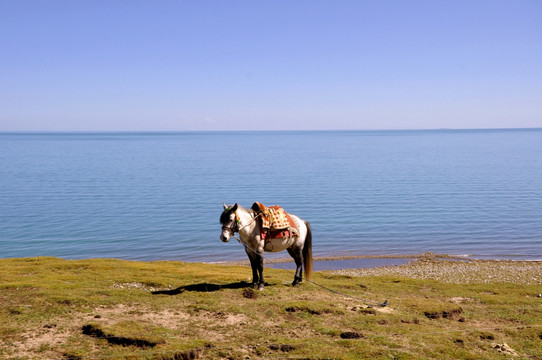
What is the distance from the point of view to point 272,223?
609 inches

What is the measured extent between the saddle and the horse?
125 mm

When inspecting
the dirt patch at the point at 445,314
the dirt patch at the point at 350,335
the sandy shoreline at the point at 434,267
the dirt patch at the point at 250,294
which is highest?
the dirt patch at the point at 350,335

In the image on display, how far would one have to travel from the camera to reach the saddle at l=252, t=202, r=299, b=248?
15289 millimetres

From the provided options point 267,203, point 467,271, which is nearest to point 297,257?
point 467,271

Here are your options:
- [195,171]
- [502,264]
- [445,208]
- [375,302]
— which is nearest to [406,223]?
[445,208]

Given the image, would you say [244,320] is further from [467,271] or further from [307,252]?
[467,271]

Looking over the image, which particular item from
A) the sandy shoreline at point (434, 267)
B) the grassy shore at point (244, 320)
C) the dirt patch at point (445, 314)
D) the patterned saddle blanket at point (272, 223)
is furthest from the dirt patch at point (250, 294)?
the sandy shoreline at point (434, 267)

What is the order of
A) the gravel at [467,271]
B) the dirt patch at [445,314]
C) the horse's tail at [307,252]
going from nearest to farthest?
the dirt patch at [445,314]
the horse's tail at [307,252]
the gravel at [467,271]

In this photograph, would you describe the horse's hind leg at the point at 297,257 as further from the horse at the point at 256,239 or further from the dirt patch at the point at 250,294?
the dirt patch at the point at 250,294

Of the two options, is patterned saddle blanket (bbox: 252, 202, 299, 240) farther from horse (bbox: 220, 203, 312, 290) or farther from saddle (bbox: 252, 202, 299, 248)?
horse (bbox: 220, 203, 312, 290)

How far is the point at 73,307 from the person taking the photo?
12.8 m

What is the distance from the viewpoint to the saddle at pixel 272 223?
50.2 ft

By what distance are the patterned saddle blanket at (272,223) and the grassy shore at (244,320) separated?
6.44 feet

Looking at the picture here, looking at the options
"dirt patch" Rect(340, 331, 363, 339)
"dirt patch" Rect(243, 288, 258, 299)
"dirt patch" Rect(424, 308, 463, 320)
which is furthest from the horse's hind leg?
"dirt patch" Rect(340, 331, 363, 339)
